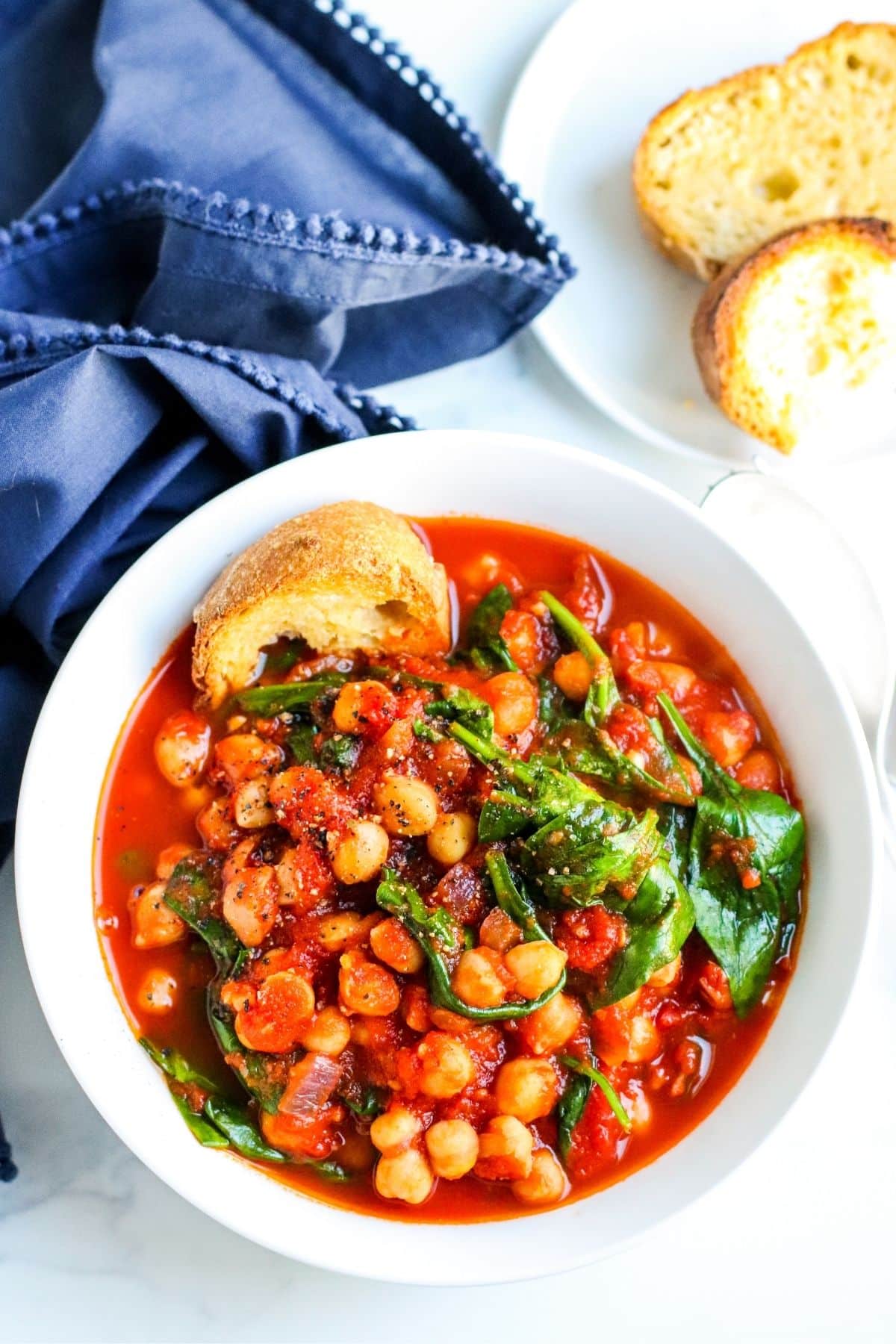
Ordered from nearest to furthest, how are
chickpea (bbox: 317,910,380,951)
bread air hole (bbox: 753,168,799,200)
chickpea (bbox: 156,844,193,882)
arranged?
chickpea (bbox: 317,910,380,951) → chickpea (bbox: 156,844,193,882) → bread air hole (bbox: 753,168,799,200)

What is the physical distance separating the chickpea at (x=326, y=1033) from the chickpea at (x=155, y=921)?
0.45m

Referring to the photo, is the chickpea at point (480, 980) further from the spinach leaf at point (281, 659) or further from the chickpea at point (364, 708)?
the spinach leaf at point (281, 659)

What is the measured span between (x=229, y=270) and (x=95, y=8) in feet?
3.28

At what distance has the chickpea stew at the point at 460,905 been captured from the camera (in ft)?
9.62

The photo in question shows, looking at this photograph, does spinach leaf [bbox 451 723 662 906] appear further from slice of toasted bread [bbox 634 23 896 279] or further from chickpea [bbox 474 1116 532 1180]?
slice of toasted bread [bbox 634 23 896 279]

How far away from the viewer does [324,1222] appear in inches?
117

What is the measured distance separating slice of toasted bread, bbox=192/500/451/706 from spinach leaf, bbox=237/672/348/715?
0.20 feet

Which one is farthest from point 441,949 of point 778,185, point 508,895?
point 778,185

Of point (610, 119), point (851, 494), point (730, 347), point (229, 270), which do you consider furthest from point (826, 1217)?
point (610, 119)

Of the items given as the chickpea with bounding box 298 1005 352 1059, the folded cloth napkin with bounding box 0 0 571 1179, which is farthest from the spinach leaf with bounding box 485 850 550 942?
the folded cloth napkin with bounding box 0 0 571 1179

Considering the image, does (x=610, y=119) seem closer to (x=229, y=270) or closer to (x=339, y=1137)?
(x=229, y=270)

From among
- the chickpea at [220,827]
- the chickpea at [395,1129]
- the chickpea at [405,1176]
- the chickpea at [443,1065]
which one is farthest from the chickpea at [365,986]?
the chickpea at [220,827]

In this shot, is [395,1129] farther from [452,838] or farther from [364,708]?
[364,708]

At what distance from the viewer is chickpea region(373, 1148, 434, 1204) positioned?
2.91 metres
